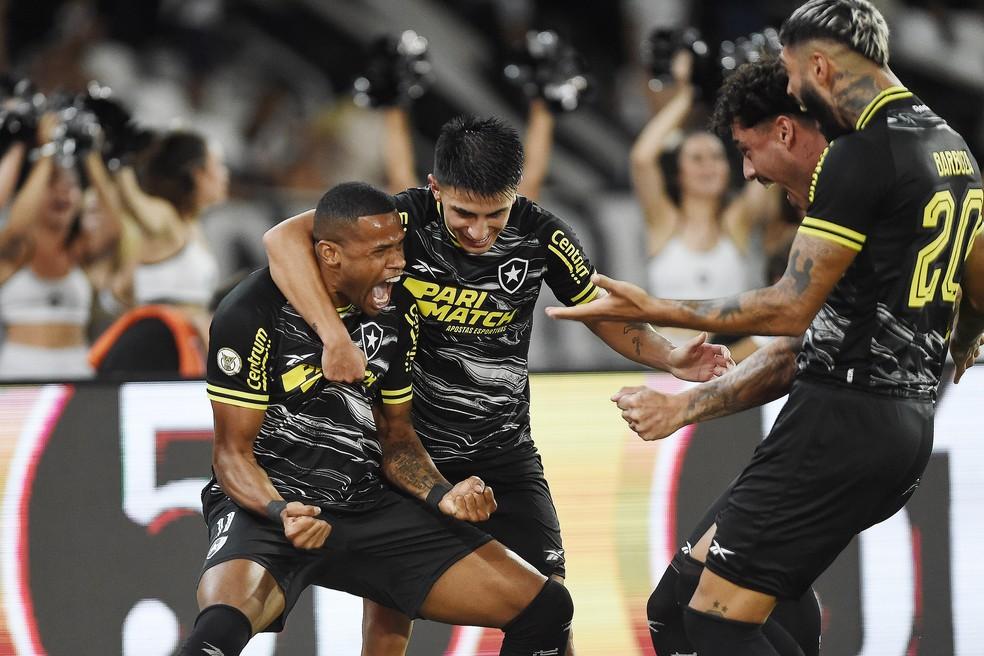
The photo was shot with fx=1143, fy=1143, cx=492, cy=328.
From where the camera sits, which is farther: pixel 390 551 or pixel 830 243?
pixel 390 551

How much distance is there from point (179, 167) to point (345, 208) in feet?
10.4

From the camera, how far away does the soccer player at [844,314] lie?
2.82 meters

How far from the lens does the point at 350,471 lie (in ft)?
11.5

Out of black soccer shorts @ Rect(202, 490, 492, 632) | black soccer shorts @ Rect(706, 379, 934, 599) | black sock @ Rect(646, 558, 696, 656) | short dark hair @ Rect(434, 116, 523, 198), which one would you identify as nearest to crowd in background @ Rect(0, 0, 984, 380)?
black soccer shorts @ Rect(202, 490, 492, 632)

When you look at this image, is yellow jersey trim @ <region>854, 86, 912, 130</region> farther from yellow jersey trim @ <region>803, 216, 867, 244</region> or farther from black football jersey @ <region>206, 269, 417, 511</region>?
black football jersey @ <region>206, 269, 417, 511</region>

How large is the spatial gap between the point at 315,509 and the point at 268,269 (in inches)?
30.7

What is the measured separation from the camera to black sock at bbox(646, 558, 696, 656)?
11.4 ft

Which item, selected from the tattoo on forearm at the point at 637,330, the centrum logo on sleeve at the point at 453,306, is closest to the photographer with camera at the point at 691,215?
the tattoo on forearm at the point at 637,330

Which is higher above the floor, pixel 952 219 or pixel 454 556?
pixel 952 219

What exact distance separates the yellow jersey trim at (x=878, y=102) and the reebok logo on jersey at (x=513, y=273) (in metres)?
1.15

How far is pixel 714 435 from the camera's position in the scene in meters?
4.38

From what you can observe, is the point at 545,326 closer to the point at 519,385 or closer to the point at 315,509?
the point at 519,385

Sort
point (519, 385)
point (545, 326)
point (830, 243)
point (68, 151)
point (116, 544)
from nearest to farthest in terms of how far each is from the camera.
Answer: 1. point (830, 243)
2. point (519, 385)
3. point (116, 544)
4. point (68, 151)
5. point (545, 326)

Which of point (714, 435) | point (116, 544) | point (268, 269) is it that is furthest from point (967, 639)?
point (116, 544)
